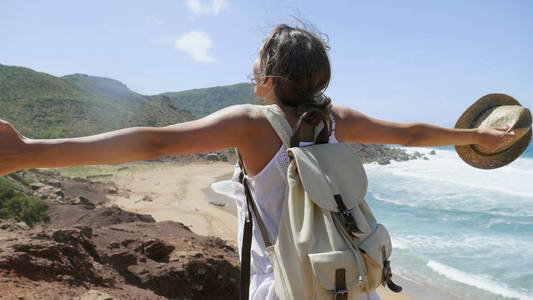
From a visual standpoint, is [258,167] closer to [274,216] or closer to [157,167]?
[274,216]

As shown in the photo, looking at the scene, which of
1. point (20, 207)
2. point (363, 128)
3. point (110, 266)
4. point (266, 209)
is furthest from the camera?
point (20, 207)

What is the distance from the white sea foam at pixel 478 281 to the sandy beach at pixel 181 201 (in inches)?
74.6

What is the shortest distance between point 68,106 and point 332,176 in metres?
55.1

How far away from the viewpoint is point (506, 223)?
14.1 m

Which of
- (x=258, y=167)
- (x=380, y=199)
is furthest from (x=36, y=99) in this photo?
(x=258, y=167)

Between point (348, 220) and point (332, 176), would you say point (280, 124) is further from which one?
point (348, 220)

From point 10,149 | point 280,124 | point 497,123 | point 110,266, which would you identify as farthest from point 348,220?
point 110,266

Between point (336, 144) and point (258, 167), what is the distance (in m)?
0.29

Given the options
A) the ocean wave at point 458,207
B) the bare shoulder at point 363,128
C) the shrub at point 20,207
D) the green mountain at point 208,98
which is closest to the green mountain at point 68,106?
the ocean wave at point 458,207

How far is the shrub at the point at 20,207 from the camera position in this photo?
7839 mm

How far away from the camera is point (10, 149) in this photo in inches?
40.6

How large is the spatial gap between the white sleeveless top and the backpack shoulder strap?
29mm

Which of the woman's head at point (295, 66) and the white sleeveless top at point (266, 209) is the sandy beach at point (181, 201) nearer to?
the white sleeveless top at point (266, 209)

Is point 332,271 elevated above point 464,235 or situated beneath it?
elevated above
